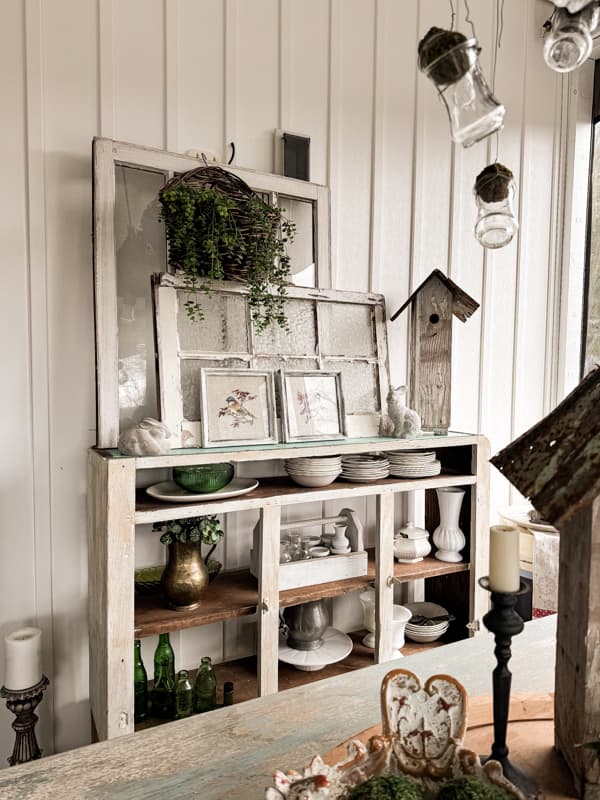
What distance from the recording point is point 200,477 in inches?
70.4

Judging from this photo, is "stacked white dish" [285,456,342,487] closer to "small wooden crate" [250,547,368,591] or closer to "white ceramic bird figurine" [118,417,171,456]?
"small wooden crate" [250,547,368,591]

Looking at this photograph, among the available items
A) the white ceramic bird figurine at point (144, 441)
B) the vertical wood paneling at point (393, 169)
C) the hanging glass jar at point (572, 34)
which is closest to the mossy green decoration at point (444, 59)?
the hanging glass jar at point (572, 34)

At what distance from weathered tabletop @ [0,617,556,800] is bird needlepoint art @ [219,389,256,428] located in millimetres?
911

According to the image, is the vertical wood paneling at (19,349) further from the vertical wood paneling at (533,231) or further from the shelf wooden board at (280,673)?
the vertical wood paneling at (533,231)

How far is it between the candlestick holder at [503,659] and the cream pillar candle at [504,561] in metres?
0.01

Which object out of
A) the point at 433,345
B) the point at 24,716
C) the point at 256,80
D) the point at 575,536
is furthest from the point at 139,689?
the point at 256,80

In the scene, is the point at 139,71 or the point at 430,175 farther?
the point at 430,175

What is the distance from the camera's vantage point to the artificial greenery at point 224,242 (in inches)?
71.4

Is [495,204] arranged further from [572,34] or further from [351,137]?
[351,137]

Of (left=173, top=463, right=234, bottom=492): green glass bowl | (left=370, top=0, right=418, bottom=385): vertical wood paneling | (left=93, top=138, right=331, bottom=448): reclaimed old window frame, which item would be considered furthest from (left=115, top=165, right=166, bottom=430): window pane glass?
(left=370, top=0, right=418, bottom=385): vertical wood paneling

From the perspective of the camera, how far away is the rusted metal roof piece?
0.79 metres

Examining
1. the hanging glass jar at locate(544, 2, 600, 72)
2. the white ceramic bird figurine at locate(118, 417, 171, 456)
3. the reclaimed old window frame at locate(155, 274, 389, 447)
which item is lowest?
the white ceramic bird figurine at locate(118, 417, 171, 456)

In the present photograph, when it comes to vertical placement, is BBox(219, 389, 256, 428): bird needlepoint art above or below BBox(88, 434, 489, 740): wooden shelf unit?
above

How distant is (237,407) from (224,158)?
90 centimetres
